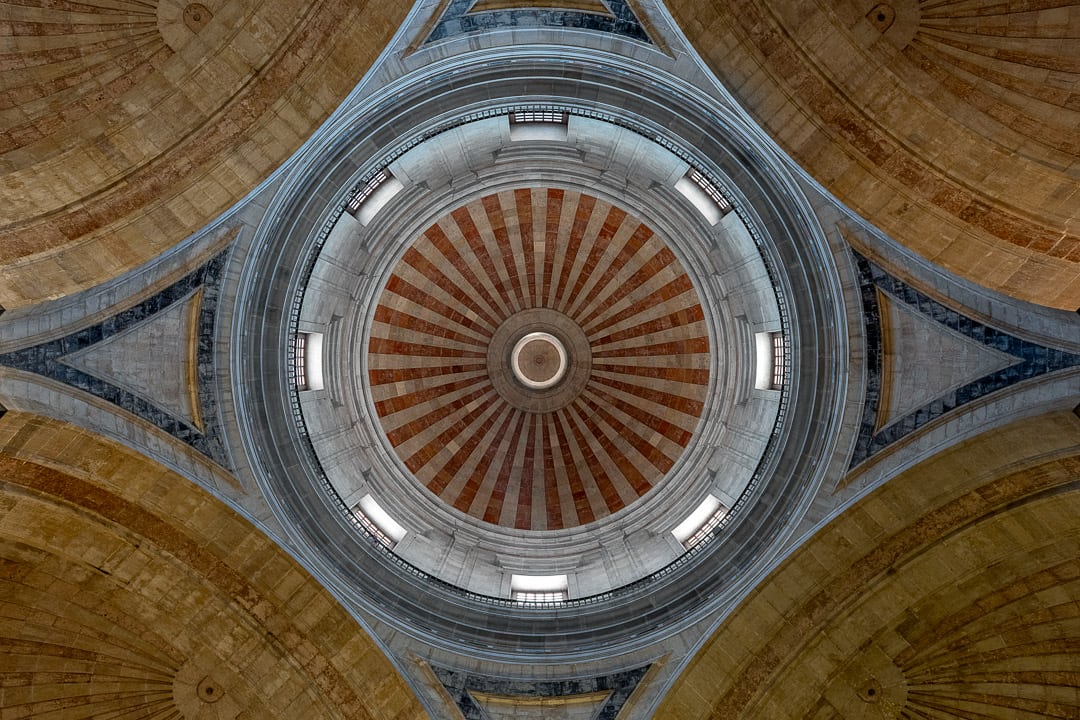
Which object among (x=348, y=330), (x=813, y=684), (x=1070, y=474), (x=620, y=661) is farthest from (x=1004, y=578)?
(x=348, y=330)

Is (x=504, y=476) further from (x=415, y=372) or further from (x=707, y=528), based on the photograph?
(x=707, y=528)

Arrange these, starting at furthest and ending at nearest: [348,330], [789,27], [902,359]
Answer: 1. [348,330]
2. [902,359]
3. [789,27]

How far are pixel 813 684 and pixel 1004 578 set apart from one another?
4.36 m

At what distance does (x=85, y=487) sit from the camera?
487 inches

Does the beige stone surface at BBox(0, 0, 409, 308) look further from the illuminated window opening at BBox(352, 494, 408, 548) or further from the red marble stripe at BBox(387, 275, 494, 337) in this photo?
the illuminated window opening at BBox(352, 494, 408, 548)

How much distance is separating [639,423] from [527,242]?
21.8 ft

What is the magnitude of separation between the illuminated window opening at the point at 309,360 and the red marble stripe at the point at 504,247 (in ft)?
20.3

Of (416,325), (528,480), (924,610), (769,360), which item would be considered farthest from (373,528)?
(924,610)

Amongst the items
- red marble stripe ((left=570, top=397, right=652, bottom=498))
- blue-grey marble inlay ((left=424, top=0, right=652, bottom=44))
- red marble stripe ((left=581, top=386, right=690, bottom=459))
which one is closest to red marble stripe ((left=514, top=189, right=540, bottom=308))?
red marble stripe ((left=581, top=386, right=690, bottom=459))

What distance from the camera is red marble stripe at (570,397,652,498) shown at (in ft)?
62.4

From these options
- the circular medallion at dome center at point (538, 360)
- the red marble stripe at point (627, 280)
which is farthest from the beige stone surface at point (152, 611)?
the red marble stripe at point (627, 280)

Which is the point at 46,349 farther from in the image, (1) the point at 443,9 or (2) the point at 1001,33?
(2) the point at 1001,33

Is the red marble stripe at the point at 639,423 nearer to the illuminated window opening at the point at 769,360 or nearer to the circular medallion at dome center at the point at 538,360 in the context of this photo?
the circular medallion at dome center at the point at 538,360

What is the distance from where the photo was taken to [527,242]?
778 inches
